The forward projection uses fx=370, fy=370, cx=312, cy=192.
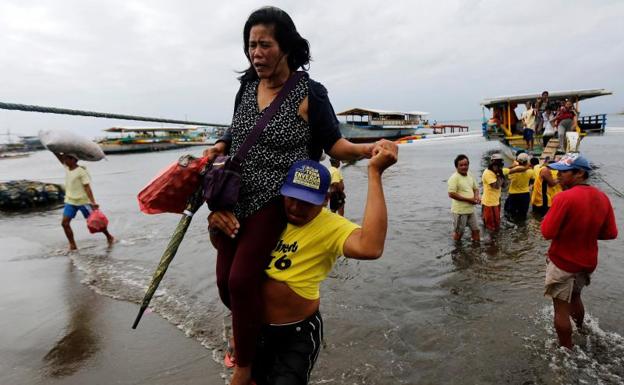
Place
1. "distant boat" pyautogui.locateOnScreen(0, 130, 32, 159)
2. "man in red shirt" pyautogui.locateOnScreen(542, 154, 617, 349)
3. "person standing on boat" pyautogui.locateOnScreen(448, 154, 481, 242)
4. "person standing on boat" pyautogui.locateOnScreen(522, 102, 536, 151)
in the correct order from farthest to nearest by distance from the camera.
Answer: "distant boat" pyautogui.locateOnScreen(0, 130, 32, 159) < "person standing on boat" pyautogui.locateOnScreen(522, 102, 536, 151) < "person standing on boat" pyautogui.locateOnScreen(448, 154, 481, 242) < "man in red shirt" pyautogui.locateOnScreen(542, 154, 617, 349)

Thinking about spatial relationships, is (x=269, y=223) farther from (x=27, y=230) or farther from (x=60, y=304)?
(x=27, y=230)


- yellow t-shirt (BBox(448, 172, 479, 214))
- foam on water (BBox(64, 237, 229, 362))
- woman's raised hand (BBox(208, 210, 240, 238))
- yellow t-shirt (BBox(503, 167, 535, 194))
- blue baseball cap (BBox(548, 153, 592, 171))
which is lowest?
foam on water (BBox(64, 237, 229, 362))

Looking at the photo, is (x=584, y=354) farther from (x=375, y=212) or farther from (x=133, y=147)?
(x=133, y=147)

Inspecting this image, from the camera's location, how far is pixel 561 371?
3.54m

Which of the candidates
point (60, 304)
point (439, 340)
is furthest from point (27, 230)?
point (439, 340)

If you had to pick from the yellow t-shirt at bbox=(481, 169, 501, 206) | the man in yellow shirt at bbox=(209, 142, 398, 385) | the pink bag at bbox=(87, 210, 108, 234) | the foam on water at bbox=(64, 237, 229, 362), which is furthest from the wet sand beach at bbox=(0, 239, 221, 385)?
the yellow t-shirt at bbox=(481, 169, 501, 206)

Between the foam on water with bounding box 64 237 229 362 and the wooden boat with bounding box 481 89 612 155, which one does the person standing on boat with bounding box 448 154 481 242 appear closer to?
the foam on water with bounding box 64 237 229 362

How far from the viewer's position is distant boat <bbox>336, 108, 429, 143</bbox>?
36.3 meters

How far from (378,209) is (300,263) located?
19.4 inches

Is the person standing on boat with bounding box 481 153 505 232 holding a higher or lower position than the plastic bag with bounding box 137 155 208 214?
lower

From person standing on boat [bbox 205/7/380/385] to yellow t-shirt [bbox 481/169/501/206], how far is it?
7.00 m

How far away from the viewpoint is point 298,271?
5.98 feet

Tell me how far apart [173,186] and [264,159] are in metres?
0.50

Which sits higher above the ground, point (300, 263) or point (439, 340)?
point (300, 263)
